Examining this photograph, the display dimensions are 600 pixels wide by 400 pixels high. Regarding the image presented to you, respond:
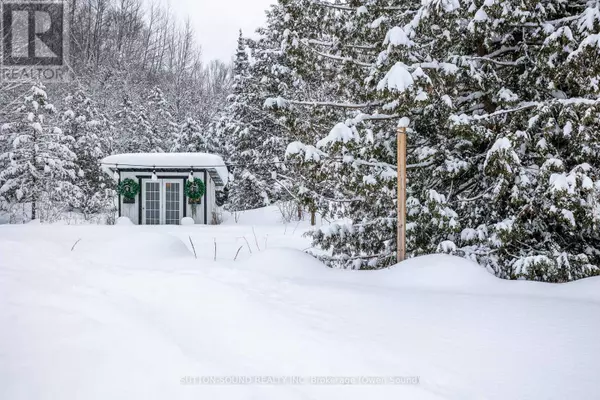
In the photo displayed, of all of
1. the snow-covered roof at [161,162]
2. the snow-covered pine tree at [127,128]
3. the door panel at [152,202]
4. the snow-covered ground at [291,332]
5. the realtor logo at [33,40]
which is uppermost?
the realtor logo at [33,40]

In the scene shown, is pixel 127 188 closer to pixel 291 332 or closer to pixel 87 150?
pixel 87 150

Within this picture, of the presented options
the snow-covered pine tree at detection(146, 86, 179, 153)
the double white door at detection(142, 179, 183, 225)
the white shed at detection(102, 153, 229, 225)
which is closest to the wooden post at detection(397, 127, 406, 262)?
the white shed at detection(102, 153, 229, 225)

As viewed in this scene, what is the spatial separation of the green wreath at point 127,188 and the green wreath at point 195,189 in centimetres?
182

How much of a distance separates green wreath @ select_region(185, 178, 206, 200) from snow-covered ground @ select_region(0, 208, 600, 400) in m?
10.6

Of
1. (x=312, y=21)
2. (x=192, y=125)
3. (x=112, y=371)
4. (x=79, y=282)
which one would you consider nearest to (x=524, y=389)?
(x=112, y=371)

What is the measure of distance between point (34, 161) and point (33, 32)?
359 inches

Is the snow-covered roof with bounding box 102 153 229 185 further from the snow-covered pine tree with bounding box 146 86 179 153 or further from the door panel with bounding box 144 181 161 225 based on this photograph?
the snow-covered pine tree with bounding box 146 86 179 153

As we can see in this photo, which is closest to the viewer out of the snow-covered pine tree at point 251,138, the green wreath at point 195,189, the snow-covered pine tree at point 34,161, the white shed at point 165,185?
the white shed at point 165,185

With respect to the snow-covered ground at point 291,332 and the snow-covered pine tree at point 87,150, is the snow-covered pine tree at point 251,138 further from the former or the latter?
the snow-covered ground at point 291,332


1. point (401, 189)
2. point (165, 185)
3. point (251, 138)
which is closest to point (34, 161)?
point (165, 185)

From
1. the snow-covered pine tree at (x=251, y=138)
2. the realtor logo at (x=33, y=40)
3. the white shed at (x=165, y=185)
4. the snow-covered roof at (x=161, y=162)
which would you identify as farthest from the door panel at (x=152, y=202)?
the realtor logo at (x=33, y=40)

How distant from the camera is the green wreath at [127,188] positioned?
14578 millimetres

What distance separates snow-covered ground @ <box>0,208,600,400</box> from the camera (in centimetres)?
186

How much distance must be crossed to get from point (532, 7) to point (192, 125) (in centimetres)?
1868
